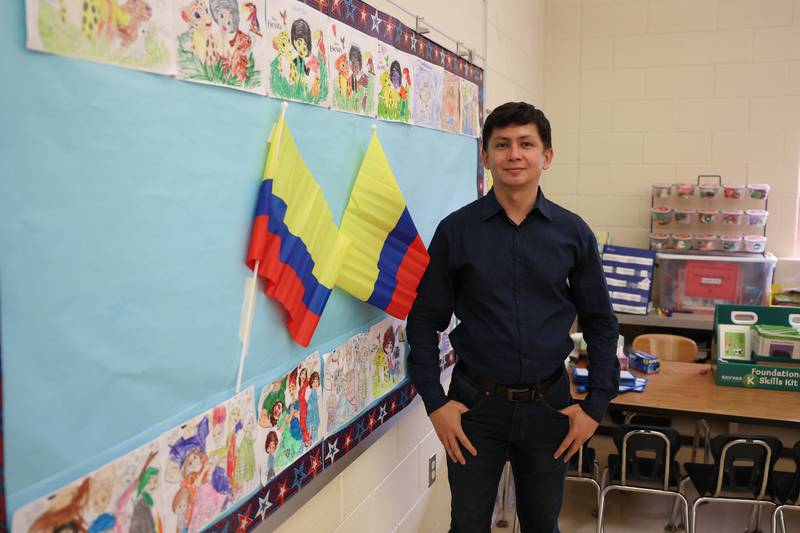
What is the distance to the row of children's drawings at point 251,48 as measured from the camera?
0.88 metres

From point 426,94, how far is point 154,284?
1288 mm

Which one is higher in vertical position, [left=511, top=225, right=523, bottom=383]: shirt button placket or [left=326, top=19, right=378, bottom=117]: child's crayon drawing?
[left=326, top=19, right=378, bottom=117]: child's crayon drawing

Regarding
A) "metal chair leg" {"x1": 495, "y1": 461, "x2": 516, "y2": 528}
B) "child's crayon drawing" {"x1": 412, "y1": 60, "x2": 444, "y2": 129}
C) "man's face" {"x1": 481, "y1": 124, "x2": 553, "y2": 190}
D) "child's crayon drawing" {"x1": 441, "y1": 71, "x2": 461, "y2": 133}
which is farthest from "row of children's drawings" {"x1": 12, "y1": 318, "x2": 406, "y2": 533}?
Result: "metal chair leg" {"x1": 495, "y1": 461, "x2": 516, "y2": 528}

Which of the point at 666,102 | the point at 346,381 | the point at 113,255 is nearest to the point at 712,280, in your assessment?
the point at 666,102

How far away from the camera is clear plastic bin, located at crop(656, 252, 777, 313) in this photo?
401cm

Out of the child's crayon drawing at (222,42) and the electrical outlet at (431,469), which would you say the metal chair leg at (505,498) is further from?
the child's crayon drawing at (222,42)

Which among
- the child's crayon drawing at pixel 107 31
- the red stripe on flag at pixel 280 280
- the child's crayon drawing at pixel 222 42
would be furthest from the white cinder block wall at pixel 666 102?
the child's crayon drawing at pixel 107 31

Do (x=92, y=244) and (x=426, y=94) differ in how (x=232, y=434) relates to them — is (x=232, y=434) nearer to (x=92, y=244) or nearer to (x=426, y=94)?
(x=92, y=244)

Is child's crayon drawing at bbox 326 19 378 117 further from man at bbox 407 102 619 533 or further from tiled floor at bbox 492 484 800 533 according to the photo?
tiled floor at bbox 492 484 800 533

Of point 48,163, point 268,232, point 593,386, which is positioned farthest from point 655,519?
point 48,163

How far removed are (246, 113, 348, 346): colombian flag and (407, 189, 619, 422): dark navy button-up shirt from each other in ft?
1.46

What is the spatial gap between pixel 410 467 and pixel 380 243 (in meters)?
0.89

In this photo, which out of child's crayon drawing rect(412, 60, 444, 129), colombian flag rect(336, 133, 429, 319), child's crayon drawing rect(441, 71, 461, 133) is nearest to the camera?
colombian flag rect(336, 133, 429, 319)

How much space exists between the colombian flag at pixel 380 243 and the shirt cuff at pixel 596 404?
23.1 inches
